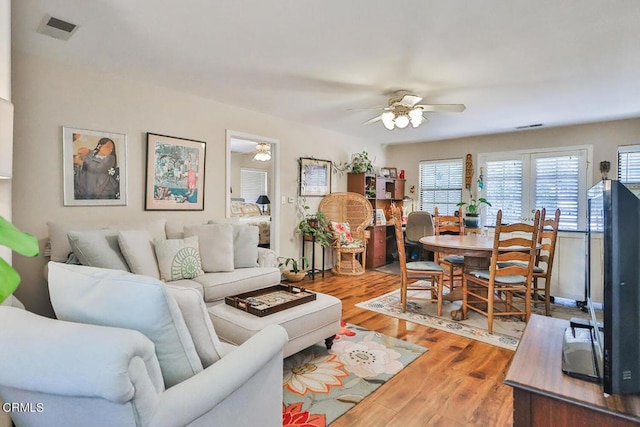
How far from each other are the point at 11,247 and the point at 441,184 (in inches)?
259

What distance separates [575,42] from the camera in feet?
7.95

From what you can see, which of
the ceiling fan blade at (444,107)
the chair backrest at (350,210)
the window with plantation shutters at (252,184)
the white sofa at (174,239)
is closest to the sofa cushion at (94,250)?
the white sofa at (174,239)

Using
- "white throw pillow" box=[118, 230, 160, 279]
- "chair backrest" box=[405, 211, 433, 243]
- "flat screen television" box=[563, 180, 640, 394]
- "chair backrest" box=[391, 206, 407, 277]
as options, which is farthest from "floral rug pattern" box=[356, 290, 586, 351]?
"white throw pillow" box=[118, 230, 160, 279]

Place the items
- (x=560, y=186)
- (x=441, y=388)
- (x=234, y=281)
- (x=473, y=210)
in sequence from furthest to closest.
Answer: (x=473, y=210), (x=560, y=186), (x=234, y=281), (x=441, y=388)

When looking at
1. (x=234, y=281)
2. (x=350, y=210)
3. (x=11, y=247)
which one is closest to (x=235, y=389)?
(x=11, y=247)

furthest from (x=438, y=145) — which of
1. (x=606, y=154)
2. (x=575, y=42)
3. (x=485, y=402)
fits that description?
(x=485, y=402)

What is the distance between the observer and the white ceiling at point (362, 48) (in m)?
2.06

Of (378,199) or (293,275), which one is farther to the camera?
(378,199)

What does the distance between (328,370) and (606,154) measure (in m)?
5.11

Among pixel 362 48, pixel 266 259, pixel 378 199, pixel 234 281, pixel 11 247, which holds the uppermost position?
pixel 362 48

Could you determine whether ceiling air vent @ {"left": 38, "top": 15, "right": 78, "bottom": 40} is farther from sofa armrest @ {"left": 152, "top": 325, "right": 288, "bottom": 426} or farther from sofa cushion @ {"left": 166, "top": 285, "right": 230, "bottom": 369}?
sofa armrest @ {"left": 152, "top": 325, "right": 288, "bottom": 426}

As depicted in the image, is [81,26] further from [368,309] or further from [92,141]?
[368,309]

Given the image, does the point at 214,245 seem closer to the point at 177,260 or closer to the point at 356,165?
the point at 177,260

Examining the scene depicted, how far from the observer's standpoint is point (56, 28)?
232cm
